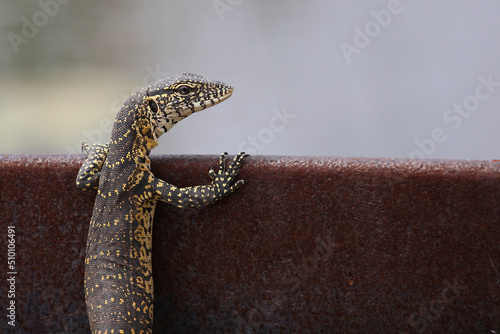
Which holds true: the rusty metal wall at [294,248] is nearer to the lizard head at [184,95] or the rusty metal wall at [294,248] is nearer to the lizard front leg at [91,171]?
the lizard front leg at [91,171]

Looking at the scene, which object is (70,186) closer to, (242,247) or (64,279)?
(64,279)

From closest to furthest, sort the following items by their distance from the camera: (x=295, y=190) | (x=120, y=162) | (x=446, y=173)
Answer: (x=446, y=173), (x=295, y=190), (x=120, y=162)

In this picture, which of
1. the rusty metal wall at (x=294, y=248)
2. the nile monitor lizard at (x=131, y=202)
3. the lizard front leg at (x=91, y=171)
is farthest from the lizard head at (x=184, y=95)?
the lizard front leg at (x=91, y=171)

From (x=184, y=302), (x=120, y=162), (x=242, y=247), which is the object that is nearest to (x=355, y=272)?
(x=242, y=247)

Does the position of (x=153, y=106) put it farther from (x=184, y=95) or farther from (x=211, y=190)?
(x=211, y=190)

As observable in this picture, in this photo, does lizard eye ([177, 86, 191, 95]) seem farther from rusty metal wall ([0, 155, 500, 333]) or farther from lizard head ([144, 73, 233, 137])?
rusty metal wall ([0, 155, 500, 333])

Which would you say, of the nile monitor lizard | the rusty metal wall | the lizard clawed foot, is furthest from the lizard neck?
the lizard clawed foot
